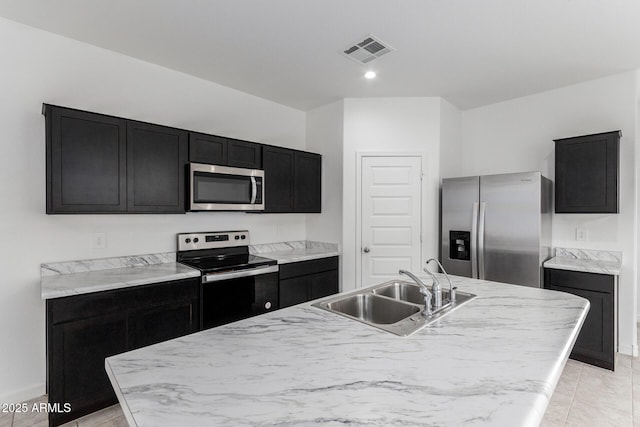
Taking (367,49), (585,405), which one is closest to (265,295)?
(367,49)

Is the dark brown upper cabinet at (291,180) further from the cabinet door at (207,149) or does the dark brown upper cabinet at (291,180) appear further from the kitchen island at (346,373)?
the kitchen island at (346,373)

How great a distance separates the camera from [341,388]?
934mm

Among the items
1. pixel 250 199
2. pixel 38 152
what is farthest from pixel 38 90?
pixel 250 199

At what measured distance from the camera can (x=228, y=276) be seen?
2.74m

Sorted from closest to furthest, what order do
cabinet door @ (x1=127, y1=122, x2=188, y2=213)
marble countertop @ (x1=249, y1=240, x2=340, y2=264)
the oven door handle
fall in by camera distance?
cabinet door @ (x1=127, y1=122, x2=188, y2=213) → the oven door handle → marble countertop @ (x1=249, y1=240, x2=340, y2=264)

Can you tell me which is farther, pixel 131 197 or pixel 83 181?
pixel 131 197

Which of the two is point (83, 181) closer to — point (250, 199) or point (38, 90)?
point (38, 90)

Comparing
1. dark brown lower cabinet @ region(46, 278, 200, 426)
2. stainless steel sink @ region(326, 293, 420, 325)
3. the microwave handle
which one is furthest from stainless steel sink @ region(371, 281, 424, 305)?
the microwave handle

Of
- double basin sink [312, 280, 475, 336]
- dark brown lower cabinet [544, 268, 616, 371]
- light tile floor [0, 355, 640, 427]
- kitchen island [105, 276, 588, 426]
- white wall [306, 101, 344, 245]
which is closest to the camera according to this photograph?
kitchen island [105, 276, 588, 426]

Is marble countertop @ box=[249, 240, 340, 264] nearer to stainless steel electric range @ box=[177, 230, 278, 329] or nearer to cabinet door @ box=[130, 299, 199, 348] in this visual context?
stainless steel electric range @ box=[177, 230, 278, 329]

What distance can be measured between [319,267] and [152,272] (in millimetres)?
1708

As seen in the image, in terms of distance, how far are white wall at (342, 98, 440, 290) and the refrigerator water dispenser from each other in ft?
0.92

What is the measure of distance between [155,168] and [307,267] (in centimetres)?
175

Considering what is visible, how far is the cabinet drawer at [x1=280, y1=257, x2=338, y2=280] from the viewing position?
10.8 feet
